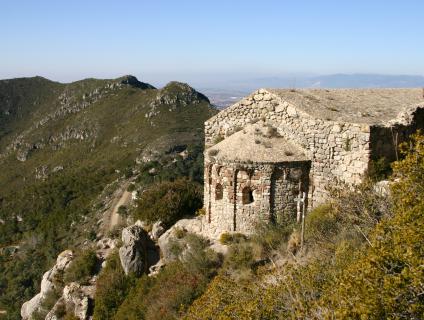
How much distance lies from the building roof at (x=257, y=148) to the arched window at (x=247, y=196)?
3.69 feet

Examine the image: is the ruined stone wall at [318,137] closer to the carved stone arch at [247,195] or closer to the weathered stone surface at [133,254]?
the carved stone arch at [247,195]

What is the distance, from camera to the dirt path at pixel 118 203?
4383 centimetres

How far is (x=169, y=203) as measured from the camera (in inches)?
814

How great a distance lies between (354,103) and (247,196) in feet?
20.3

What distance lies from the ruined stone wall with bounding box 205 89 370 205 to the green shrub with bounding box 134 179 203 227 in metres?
4.70

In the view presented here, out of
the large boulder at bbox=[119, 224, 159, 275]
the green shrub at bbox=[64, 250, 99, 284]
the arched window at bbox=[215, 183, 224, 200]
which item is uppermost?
the arched window at bbox=[215, 183, 224, 200]

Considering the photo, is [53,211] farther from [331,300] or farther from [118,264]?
[331,300]

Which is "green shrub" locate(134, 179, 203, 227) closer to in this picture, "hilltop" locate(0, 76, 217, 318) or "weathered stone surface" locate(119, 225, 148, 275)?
"weathered stone surface" locate(119, 225, 148, 275)

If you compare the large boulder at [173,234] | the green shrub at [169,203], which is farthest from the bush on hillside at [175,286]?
the green shrub at [169,203]

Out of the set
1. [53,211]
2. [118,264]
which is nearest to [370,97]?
[118,264]

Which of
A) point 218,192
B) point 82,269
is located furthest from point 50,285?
point 218,192

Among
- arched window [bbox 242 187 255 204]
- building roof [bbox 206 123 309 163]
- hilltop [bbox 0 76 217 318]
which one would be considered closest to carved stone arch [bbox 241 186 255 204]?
arched window [bbox 242 187 255 204]

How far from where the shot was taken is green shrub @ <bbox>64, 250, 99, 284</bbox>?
19.5 meters

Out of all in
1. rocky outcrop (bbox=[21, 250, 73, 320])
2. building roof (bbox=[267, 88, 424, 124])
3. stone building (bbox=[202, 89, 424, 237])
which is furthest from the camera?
rocky outcrop (bbox=[21, 250, 73, 320])
